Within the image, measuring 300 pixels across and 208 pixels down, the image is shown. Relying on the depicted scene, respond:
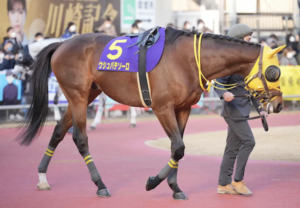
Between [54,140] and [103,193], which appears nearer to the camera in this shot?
[103,193]

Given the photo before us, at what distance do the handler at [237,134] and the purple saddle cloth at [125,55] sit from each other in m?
0.80

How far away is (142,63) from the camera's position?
575 cm

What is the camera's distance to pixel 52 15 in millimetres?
15914

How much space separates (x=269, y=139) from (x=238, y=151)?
452 centimetres

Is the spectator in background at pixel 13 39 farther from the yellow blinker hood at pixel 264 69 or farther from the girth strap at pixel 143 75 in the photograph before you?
the yellow blinker hood at pixel 264 69

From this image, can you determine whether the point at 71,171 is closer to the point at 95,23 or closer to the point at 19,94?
the point at 19,94

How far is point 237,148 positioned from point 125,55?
1673 millimetres

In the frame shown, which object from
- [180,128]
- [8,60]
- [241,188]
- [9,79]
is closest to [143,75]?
[180,128]

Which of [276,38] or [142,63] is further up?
[142,63]

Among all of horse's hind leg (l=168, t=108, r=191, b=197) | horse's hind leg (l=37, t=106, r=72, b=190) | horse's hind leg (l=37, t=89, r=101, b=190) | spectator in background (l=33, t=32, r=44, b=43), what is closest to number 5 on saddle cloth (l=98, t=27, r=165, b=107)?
horse's hind leg (l=168, t=108, r=191, b=197)

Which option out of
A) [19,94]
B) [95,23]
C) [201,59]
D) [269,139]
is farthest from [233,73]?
[95,23]

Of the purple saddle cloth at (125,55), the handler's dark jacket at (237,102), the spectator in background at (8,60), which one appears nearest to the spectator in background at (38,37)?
the spectator in background at (8,60)

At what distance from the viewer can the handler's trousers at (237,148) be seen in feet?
19.3

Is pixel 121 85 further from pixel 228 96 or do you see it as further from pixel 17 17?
pixel 17 17
